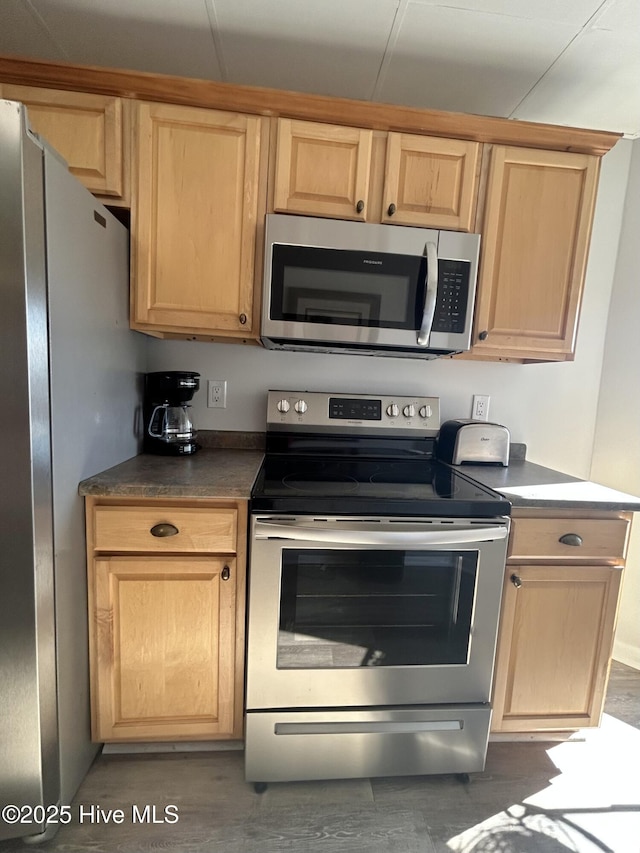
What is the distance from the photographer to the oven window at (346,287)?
1.41 m

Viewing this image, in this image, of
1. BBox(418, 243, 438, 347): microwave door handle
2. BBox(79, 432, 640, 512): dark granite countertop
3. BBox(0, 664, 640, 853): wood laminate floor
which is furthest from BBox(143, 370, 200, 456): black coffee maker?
BBox(0, 664, 640, 853): wood laminate floor

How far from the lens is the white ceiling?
1270mm

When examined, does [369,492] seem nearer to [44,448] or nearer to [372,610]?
[372,610]

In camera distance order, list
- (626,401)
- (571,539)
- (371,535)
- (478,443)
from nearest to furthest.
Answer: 1. (371,535)
2. (571,539)
3. (478,443)
4. (626,401)

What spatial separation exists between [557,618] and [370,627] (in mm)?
639

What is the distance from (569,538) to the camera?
4.34 ft

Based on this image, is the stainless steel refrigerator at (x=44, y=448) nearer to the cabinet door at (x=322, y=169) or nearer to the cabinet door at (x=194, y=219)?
the cabinet door at (x=194, y=219)

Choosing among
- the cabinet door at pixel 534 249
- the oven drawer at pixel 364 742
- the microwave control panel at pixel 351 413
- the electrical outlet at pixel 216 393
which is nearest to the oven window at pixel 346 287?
the cabinet door at pixel 534 249

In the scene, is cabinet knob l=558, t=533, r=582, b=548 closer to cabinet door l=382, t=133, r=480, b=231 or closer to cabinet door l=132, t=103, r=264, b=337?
cabinet door l=382, t=133, r=480, b=231

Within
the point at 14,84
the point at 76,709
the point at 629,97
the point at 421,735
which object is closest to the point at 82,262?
the point at 14,84

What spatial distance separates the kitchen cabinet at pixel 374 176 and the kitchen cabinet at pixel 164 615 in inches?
42.8

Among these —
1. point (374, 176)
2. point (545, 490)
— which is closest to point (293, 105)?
point (374, 176)

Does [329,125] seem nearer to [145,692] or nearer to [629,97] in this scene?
[629,97]

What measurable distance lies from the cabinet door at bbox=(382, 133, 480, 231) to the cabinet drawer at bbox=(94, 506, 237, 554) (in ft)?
3.89
